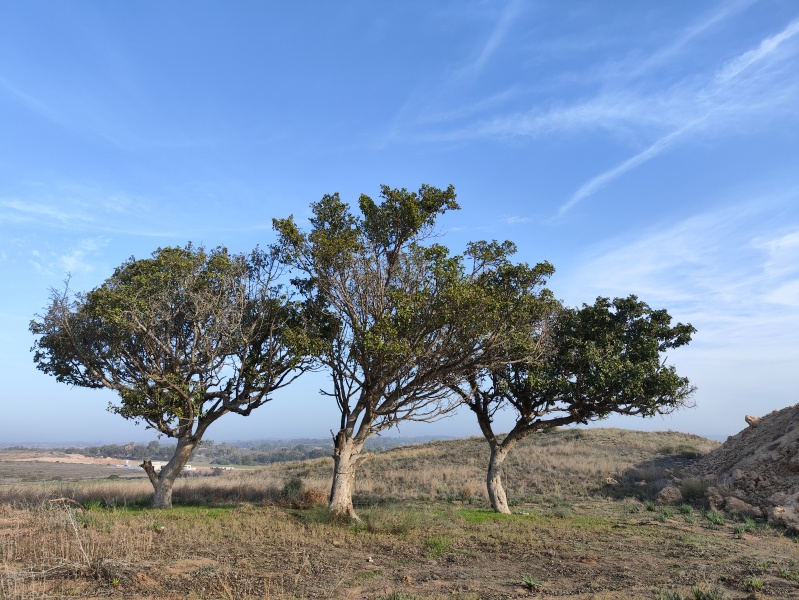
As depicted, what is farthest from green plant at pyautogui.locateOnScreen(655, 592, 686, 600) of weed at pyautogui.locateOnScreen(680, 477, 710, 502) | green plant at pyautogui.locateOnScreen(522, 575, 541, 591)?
weed at pyautogui.locateOnScreen(680, 477, 710, 502)

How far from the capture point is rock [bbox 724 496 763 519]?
2266 centimetres

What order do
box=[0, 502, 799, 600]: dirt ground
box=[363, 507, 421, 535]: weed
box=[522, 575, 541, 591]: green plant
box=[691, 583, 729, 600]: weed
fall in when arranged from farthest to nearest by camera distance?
box=[363, 507, 421, 535]: weed → box=[522, 575, 541, 591]: green plant → box=[0, 502, 799, 600]: dirt ground → box=[691, 583, 729, 600]: weed

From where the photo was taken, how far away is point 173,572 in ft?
34.2

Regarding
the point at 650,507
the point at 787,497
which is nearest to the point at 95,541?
the point at 650,507

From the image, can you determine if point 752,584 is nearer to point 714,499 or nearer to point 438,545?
point 438,545

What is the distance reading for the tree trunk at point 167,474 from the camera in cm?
2075

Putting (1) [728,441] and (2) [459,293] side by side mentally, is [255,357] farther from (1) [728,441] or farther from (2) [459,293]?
(1) [728,441]

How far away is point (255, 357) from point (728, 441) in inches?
1273

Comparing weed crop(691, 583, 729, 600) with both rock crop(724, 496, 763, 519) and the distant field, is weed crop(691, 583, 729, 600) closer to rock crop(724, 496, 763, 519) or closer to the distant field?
the distant field

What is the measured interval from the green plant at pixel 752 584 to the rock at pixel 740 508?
14284mm

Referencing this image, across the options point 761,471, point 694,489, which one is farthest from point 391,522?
point 761,471

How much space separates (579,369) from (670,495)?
11.9 metres

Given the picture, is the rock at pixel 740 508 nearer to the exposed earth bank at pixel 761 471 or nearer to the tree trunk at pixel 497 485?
the exposed earth bank at pixel 761 471

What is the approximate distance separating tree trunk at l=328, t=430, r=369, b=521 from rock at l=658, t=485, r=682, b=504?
17588 millimetres
